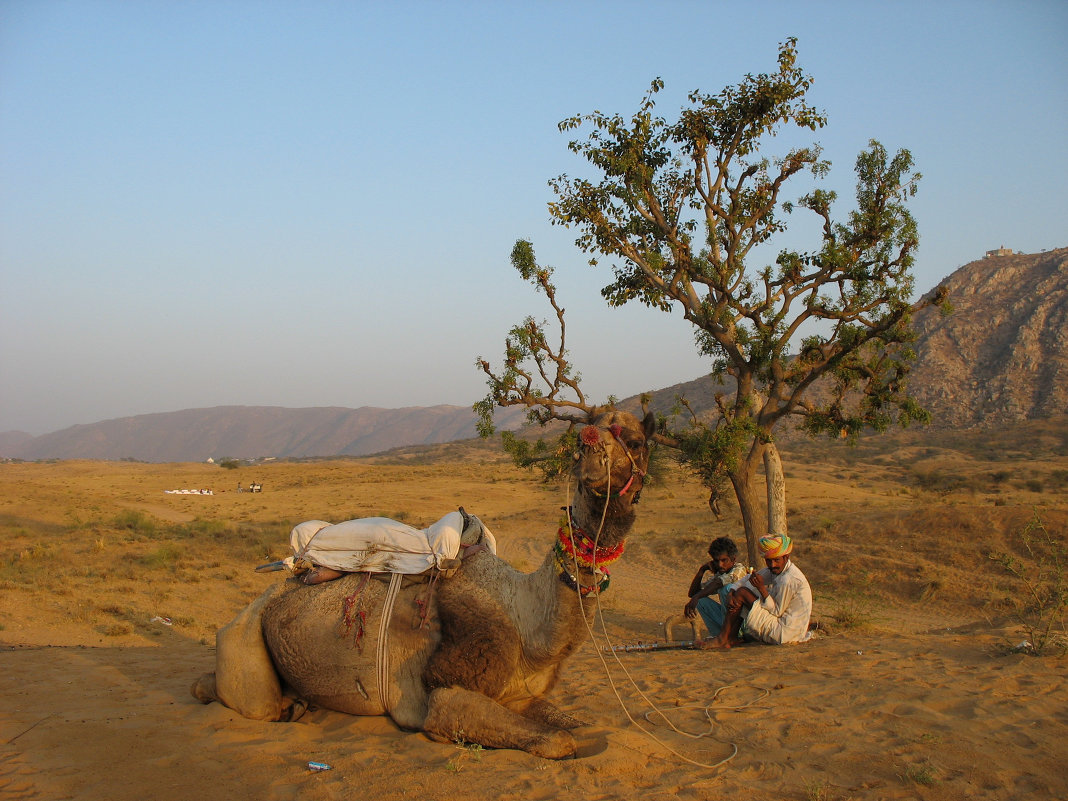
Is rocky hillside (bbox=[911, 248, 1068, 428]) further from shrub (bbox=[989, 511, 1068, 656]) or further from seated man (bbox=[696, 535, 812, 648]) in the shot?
seated man (bbox=[696, 535, 812, 648])

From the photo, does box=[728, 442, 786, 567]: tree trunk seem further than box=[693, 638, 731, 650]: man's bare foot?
Yes

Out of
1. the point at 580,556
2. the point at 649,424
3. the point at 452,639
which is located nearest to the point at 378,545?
the point at 452,639

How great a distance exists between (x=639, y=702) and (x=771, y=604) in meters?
2.81

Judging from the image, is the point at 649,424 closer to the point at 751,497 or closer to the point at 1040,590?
the point at 751,497

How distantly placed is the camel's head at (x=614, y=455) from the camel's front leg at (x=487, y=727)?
5.82 feet

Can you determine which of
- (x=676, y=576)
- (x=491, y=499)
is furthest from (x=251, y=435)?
(x=676, y=576)

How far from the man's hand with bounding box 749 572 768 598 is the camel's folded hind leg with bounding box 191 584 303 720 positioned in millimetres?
5103

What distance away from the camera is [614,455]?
12.6 ft

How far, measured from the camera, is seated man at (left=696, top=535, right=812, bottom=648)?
27.0ft

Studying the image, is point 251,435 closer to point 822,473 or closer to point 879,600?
point 822,473

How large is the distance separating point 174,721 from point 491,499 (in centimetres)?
2774

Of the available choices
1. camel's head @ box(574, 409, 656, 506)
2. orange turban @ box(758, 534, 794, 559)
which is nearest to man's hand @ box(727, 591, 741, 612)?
orange turban @ box(758, 534, 794, 559)

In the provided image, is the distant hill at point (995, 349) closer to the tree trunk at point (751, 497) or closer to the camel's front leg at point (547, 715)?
the tree trunk at point (751, 497)

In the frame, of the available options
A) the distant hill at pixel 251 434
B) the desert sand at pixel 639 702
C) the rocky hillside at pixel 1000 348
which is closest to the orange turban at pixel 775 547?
the desert sand at pixel 639 702
